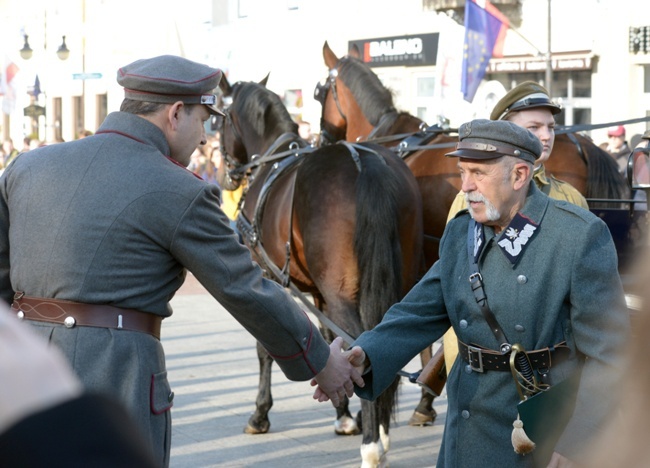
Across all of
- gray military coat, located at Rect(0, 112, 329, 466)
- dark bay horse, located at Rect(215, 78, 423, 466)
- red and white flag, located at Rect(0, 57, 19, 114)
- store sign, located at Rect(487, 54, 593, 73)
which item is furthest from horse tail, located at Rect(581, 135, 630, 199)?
red and white flag, located at Rect(0, 57, 19, 114)

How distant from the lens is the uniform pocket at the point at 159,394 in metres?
3.03

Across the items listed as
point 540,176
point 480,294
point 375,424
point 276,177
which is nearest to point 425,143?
point 276,177

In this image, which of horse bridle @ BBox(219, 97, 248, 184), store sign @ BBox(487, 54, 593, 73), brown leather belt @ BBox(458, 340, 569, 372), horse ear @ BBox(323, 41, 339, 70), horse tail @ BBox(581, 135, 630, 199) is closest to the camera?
brown leather belt @ BBox(458, 340, 569, 372)

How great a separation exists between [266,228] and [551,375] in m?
3.84

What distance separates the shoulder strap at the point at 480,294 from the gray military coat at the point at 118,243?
647 mm

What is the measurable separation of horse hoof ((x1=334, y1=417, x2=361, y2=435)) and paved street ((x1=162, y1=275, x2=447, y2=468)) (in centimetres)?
5

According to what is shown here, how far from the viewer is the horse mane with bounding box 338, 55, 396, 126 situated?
318 inches

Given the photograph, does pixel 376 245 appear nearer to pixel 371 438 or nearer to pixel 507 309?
pixel 371 438

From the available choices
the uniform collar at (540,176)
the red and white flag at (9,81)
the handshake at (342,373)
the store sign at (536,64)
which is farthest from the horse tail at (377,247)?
the red and white flag at (9,81)

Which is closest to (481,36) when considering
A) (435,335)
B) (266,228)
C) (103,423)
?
(266,228)

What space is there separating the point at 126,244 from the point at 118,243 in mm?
22

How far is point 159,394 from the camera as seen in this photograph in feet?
10.0

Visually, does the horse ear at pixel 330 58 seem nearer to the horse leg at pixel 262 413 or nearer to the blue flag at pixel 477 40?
the horse leg at pixel 262 413

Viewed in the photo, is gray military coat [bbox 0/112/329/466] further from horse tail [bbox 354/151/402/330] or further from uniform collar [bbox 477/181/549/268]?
horse tail [bbox 354/151/402/330]
